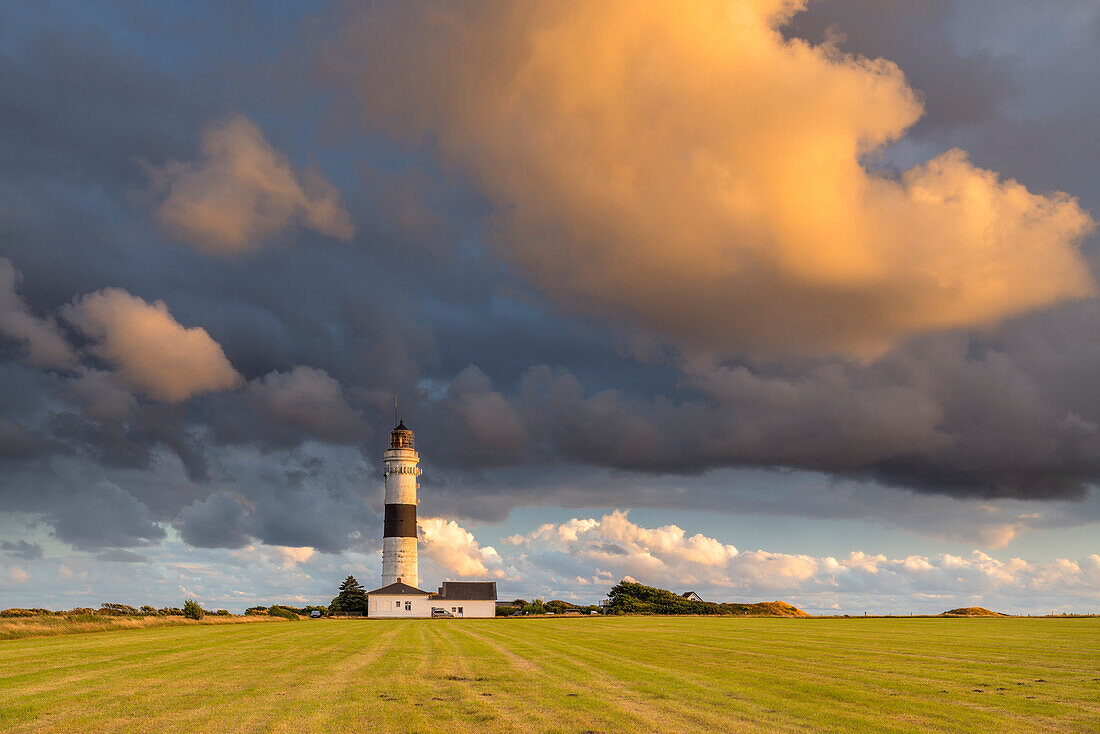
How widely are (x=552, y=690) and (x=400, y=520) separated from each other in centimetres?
10082

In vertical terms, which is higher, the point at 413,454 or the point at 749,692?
the point at 413,454

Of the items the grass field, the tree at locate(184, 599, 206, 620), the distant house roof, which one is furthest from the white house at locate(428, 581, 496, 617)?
the grass field

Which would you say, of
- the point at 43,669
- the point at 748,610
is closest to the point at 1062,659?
the point at 43,669

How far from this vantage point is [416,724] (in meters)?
15.8

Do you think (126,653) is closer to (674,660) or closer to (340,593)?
(674,660)

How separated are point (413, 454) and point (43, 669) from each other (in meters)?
95.4

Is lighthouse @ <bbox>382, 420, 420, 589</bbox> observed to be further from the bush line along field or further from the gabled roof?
the bush line along field

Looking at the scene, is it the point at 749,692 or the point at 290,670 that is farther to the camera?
the point at 290,670

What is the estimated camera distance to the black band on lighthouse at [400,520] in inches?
4648

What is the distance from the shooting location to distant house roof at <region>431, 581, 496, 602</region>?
11868cm

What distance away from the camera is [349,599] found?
118875 mm

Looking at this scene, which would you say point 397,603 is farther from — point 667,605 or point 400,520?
point 667,605

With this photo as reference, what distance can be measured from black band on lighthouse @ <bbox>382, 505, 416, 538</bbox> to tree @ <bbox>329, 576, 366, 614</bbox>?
9.36 metres

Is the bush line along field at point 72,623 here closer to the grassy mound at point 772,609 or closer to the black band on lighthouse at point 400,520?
the black band on lighthouse at point 400,520
